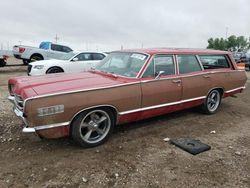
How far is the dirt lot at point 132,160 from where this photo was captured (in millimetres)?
3098

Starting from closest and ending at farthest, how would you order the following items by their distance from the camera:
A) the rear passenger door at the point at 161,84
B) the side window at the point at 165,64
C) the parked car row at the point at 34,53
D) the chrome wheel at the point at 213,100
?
1. the rear passenger door at the point at 161,84
2. the side window at the point at 165,64
3. the chrome wheel at the point at 213,100
4. the parked car row at the point at 34,53

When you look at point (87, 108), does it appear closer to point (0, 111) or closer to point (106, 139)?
point (106, 139)

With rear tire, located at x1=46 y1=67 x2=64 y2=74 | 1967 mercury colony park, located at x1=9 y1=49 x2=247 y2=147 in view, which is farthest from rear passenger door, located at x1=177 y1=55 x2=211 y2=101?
rear tire, located at x1=46 y1=67 x2=64 y2=74

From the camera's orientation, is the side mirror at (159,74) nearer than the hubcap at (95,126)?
No

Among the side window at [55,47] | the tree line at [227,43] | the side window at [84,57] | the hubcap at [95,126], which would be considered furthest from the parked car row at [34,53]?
the tree line at [227,43]

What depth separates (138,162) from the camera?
353 cm

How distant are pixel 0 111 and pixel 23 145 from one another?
2051 mm

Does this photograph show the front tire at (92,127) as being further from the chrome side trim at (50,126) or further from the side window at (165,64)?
the side window at (165,64)

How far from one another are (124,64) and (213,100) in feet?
8.75

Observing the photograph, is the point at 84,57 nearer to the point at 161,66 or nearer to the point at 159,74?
the point at 161,66

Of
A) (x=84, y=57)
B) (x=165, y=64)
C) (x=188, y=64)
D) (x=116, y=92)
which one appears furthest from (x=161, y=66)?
(x=84, y=57)

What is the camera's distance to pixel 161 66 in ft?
15.9

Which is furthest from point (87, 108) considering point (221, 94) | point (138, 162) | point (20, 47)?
point (20, 47)

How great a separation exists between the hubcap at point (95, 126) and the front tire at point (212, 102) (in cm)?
278
